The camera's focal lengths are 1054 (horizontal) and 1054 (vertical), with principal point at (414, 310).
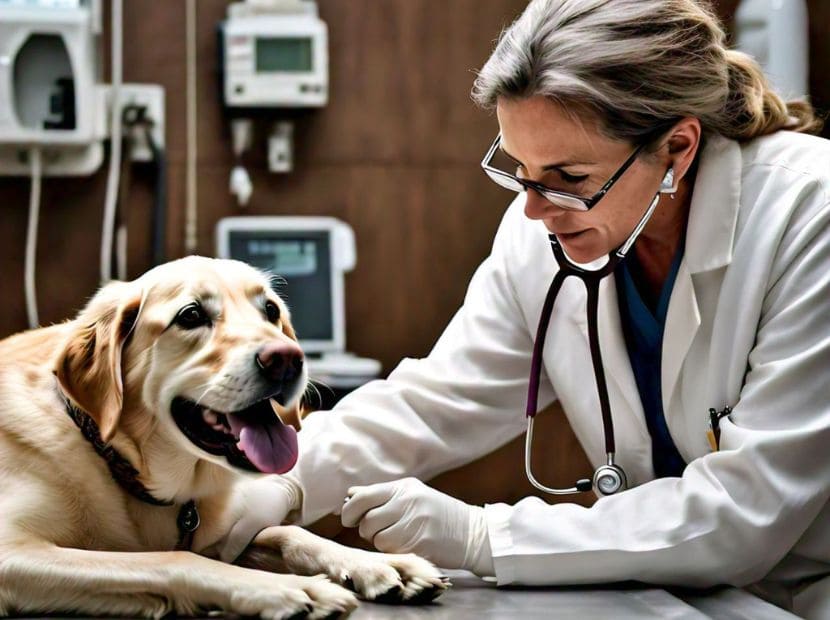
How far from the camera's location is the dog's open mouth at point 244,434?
3.86 feet

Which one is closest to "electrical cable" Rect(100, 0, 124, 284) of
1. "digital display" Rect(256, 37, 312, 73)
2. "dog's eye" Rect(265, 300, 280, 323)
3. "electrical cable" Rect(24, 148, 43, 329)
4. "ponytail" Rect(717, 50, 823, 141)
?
"electrical cable" Rect(24, 148, 43, 329)

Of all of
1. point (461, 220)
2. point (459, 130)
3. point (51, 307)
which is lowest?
point (51, 307)

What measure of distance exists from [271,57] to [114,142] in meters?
0.48

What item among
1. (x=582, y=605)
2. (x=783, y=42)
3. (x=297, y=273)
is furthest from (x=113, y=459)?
(x=783, y=42)

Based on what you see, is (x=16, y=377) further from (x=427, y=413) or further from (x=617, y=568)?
(x=617, y=568)

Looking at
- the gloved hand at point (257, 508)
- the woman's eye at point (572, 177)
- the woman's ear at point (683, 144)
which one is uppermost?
the woman's ear at point (683, 144)

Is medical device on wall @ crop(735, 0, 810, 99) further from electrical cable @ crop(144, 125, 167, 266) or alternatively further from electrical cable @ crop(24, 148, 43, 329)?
electrical cable @ crop(24, 148, 43, 329)

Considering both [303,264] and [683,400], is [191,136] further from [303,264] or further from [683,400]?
[683,400]

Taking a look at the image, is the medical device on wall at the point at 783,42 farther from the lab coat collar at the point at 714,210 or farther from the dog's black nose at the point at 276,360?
the dog's black nose at the point at 276,360

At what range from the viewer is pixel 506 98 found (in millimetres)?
1375

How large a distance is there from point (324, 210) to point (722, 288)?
181 centimetres

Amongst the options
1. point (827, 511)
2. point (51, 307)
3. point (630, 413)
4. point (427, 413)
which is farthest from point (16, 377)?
point (51, 307)

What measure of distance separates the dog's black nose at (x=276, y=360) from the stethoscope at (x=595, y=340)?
0.33 m

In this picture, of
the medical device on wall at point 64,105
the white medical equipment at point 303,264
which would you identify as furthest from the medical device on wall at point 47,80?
the white medical equipment at point 303,264
